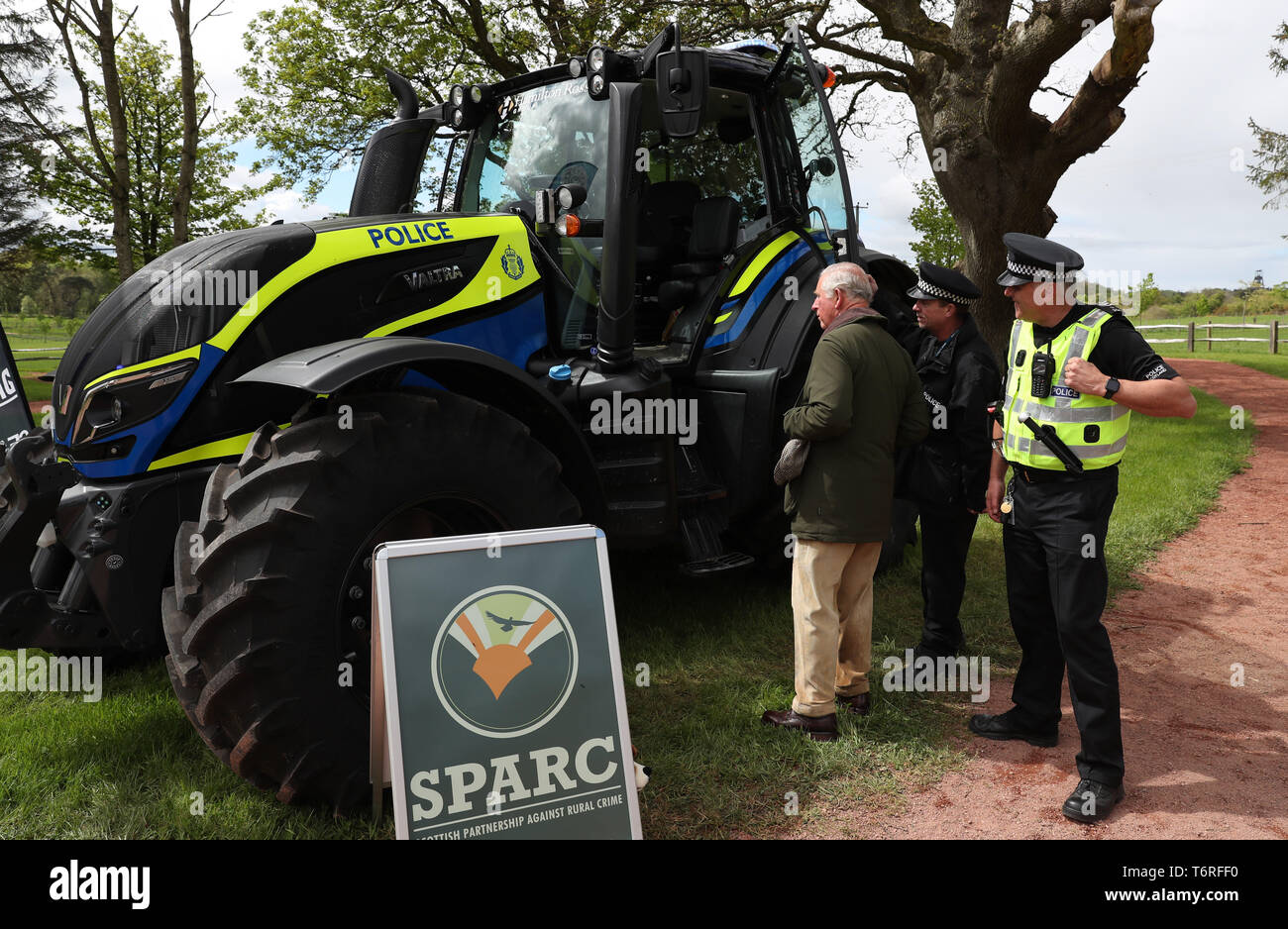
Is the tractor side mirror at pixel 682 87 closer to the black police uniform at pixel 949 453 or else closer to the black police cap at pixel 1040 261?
the black police cap at pixel 1040 261

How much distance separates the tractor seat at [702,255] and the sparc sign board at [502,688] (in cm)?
250

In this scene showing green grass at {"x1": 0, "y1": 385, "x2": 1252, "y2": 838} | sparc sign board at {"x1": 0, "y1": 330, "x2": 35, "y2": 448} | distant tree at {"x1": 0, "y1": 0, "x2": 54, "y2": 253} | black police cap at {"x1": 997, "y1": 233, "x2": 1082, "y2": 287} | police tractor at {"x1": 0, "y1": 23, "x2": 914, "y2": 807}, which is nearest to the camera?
police tractor at {"x1": 0, "y1": 23, "x2": 914, "y2": 807}

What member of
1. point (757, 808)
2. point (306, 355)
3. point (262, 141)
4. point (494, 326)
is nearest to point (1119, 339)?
point (757, 808)

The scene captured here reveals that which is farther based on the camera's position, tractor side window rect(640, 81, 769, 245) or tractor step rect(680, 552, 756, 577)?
tractor side window rect(640, 81, 769, 245)

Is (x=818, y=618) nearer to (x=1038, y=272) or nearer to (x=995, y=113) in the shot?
(x=1038, y=272)

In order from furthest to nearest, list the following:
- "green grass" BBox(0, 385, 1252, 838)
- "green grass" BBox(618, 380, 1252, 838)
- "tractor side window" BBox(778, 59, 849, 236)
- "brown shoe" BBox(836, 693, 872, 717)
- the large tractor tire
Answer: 1. "tractor side window" BBox(778, 59, 849, 236)
2. "brown shoe" BBox(836, 693, 872, 717)
3. "green grass" BBox(618, 380, 1252, 838)
4. "green grass" BBox(0, 385, 1252, 838)
5. the large tractor tire

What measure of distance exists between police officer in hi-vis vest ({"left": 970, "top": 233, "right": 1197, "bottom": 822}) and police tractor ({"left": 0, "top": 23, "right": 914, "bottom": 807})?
1358 mm

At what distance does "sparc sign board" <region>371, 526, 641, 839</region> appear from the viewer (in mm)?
2684

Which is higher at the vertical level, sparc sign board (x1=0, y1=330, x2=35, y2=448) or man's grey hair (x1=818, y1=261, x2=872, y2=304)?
man's grey hair (x1=818, y1=261, x2=872, y2=304)

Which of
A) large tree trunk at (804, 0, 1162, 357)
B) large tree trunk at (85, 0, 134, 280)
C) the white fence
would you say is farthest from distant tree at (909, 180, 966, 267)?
large tree trunk at (85, 0, 134, 280)

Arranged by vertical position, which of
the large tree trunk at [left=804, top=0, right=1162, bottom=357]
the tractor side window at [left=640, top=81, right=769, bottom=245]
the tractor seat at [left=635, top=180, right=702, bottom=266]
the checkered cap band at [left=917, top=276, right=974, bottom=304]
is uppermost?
the large tree trunk at [left=804, top=0, right=1162, bottom=357]

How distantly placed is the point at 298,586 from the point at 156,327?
119cm

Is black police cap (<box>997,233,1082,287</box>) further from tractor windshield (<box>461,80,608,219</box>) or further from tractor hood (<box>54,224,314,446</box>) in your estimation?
tractor hood (<box>54,224,314,446</box>)

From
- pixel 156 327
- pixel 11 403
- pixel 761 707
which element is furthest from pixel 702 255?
pixel 11 403
